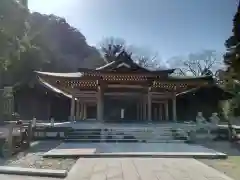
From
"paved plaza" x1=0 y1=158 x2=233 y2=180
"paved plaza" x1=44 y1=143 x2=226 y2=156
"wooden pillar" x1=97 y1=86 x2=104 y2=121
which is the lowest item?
"paved plaza" x1=0 y1=158 x2=233 y2=180

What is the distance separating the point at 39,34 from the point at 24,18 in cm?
2461

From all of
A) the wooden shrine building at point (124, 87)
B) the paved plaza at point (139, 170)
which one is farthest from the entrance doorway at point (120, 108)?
the paved plaza at point (139, 170)

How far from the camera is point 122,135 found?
46.2 feet

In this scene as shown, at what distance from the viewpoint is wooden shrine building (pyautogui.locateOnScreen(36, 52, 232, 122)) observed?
1762 cm

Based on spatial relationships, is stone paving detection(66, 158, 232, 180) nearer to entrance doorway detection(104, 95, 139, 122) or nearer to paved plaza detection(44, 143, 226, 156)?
paved plaza detection(44, 143, 226, 156)

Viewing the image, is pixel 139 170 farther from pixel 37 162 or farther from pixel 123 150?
pixel 123 150

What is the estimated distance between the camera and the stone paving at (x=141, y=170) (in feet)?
20.2

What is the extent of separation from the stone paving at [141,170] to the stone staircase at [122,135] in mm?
4984

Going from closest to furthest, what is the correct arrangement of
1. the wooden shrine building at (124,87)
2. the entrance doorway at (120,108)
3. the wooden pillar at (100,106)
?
the wooden shrine building at (124,87)
the wooden pillar at (100,106)
the entrance doorway at (120,108)

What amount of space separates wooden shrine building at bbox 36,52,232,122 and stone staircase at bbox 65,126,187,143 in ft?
12.3

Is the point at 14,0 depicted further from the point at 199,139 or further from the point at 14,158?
the point at 199,139

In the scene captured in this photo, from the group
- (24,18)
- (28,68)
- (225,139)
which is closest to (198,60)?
(28,68)

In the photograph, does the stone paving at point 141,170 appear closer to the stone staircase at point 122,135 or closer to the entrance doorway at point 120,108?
the stone staircase at point 122,135

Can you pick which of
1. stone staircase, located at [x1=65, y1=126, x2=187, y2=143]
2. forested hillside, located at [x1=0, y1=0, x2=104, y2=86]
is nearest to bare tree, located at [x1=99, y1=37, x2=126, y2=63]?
forested hillside, located at [x1=0, y1=0, x2=104, y2=86]
